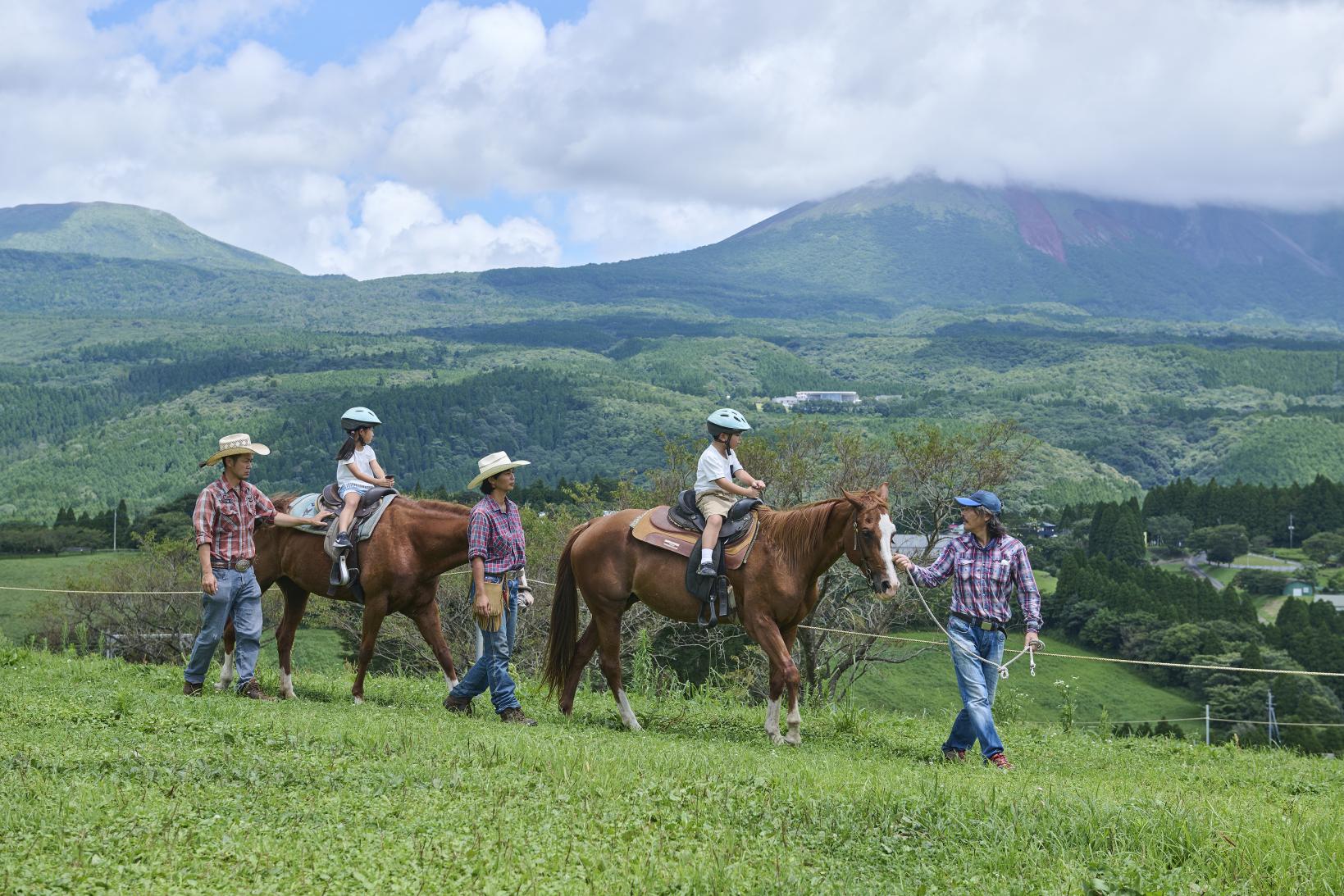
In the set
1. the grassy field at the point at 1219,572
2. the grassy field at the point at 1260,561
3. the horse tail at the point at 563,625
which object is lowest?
the grassy field at the point at 1219,572

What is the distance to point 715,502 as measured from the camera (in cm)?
1035

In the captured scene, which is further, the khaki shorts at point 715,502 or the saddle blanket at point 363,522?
the saddle blanket at point 363,522

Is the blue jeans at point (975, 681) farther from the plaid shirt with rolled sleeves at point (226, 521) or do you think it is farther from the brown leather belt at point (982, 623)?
the plaid shirt with rolled sleeves at point (226, 521)

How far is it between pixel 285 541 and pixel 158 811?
641 cm


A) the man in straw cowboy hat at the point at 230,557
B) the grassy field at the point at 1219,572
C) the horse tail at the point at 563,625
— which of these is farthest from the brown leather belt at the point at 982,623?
the grassy field at the point at 1219,572

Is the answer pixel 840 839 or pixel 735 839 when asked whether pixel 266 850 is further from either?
pixel 840 839

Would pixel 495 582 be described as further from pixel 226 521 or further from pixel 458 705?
pixel 226 521

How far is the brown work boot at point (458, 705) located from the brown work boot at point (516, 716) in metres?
0.48

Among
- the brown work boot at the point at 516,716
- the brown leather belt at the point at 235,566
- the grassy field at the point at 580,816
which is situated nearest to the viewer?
the grassy field at the point at 580,816

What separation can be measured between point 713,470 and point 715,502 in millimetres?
288

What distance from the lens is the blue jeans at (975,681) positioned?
886 cm

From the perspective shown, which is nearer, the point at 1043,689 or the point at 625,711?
the point at 625,711

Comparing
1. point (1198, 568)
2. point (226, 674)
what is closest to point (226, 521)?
point (226, 674)

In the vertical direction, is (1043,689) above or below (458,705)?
below
